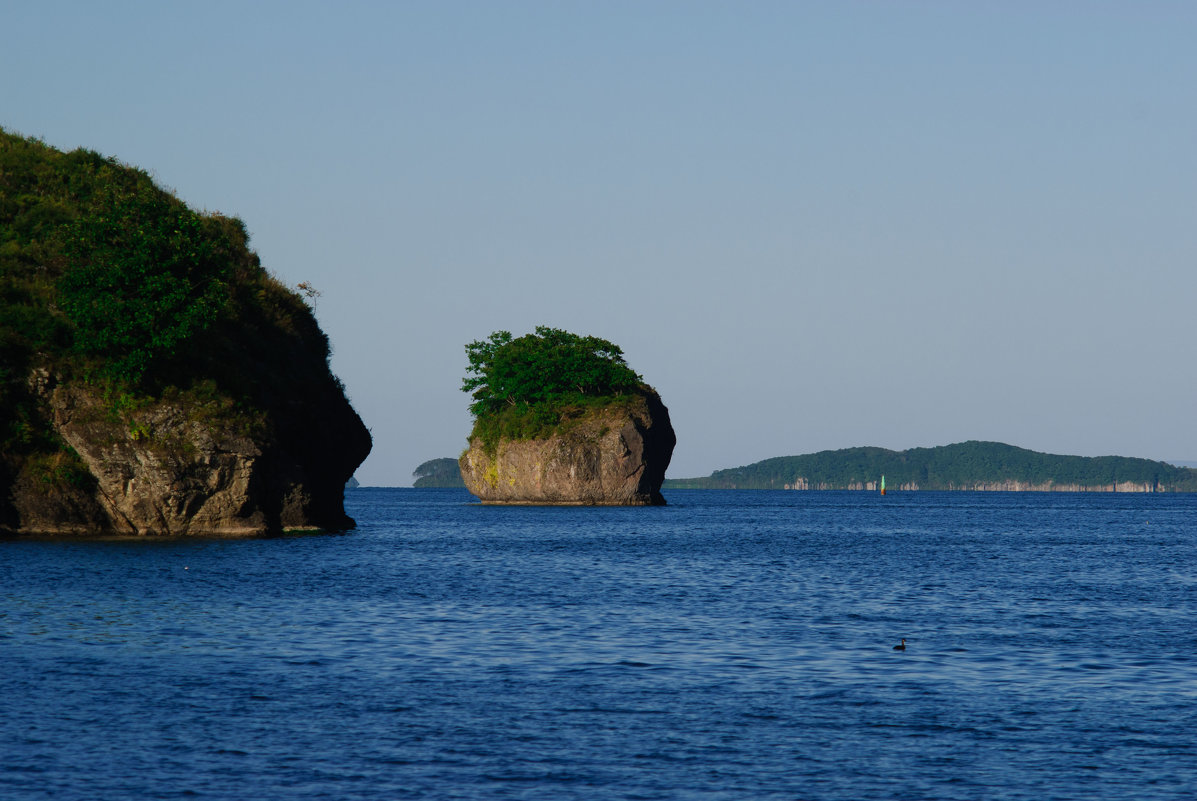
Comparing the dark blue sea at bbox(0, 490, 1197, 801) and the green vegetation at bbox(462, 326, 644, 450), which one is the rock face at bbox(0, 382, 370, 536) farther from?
the green vegetation at bbox(462, 326, 644, 450)

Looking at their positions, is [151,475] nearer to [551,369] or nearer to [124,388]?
[124,388]

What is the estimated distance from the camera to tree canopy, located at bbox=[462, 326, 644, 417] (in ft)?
454

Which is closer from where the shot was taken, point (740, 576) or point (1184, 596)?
point (1184, 596)

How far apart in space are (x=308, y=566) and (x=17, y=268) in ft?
86.4

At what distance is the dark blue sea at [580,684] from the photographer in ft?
53.9

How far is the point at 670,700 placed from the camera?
71.4ft

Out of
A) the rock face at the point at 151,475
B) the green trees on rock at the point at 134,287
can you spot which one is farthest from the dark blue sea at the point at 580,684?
the green trees on rock at the point at 134,287

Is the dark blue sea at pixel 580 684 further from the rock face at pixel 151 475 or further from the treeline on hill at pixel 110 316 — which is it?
the treeline on hill at pixel 110 316

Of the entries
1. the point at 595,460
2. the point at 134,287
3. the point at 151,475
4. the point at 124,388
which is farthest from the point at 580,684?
the point at 595,460

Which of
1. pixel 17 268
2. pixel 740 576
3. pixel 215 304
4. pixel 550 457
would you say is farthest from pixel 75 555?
pixel 550 457

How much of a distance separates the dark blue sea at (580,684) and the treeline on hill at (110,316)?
41.2 feet

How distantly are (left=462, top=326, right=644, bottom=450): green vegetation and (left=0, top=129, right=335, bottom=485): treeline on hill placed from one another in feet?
236

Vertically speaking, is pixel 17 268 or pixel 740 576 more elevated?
pixel 17 268

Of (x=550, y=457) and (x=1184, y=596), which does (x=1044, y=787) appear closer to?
(x=1184, y=596)
